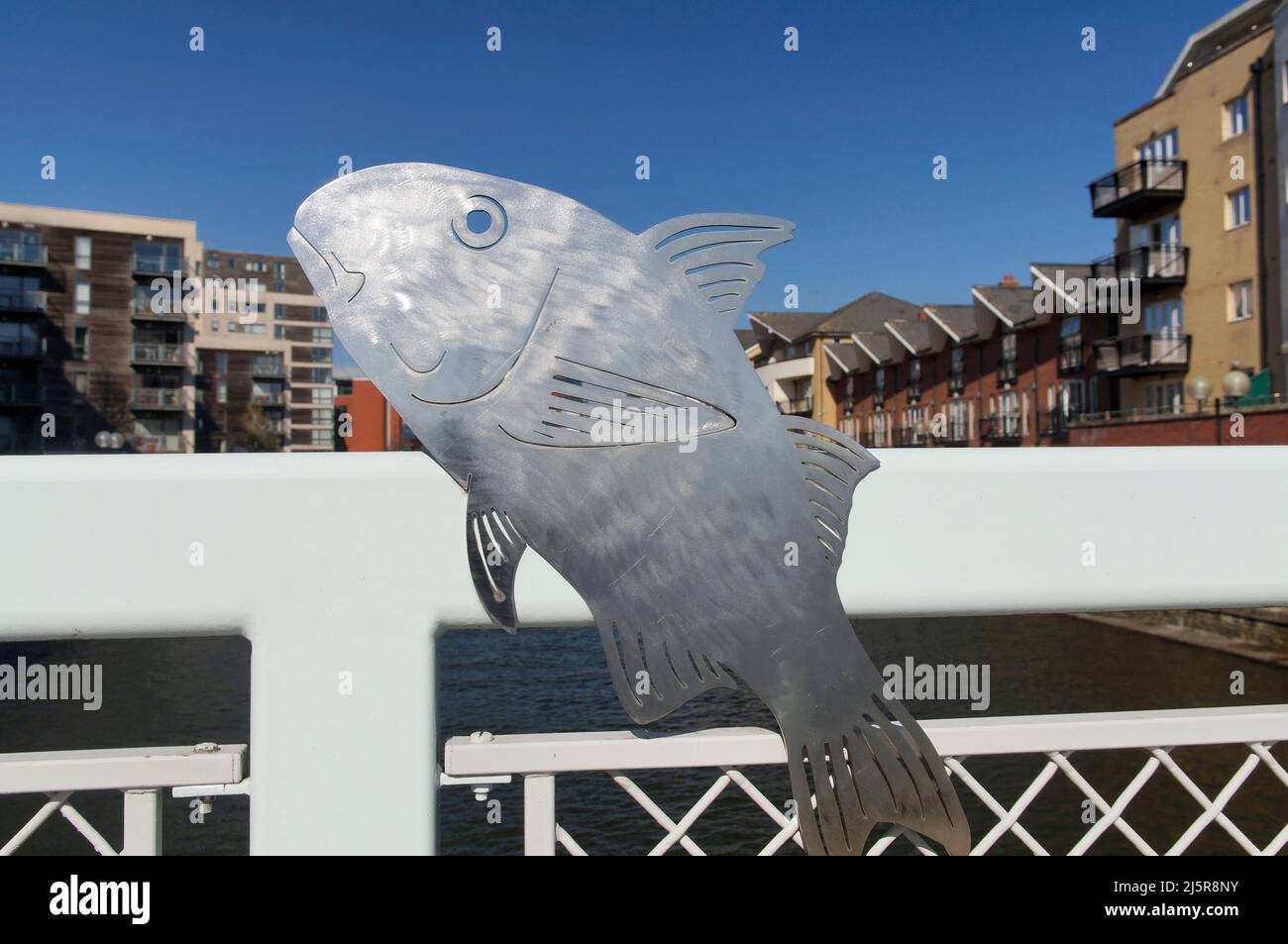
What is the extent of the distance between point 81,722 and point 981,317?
29270mm

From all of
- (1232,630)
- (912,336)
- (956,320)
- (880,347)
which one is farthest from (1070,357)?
(880,347)

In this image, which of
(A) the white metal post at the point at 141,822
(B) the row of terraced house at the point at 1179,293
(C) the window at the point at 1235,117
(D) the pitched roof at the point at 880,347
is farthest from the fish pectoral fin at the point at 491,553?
(D) the pitched roof at the point at 880,347

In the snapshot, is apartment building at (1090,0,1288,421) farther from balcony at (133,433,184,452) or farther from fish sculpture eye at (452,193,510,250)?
balcony at (133,433,184,452)

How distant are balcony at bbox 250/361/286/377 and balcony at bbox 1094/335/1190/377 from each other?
51.5 m

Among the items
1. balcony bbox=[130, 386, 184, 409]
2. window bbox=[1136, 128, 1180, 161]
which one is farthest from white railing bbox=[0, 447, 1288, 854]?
balcony bbox=[130, 386, 184, 409]

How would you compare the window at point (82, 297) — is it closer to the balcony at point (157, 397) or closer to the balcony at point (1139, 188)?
the balcony at point (157, 397)

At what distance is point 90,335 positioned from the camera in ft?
132

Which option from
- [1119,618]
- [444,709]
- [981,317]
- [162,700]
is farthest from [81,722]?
[981,317]

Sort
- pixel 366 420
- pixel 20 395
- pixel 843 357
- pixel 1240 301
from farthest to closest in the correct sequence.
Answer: pixel 843 357
pixel 20 395
pixel 1240 301
pixel 366 420

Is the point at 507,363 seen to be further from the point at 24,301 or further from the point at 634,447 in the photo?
the point at 24,301

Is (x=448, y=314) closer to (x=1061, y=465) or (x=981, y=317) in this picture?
(x=1061, y=465)

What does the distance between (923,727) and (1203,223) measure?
24587 mm

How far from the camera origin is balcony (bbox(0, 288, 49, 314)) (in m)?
37.7

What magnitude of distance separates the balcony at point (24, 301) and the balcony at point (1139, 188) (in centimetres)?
4127
